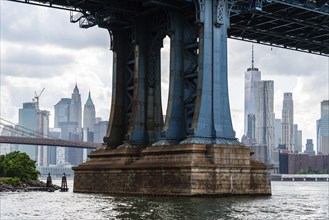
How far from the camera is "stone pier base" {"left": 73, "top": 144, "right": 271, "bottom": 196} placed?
231 feet

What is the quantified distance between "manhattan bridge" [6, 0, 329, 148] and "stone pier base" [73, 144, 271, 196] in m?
2.07

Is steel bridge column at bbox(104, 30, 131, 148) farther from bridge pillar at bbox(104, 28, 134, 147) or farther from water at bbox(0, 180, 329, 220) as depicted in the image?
water at bbox(0, 180, 329, 220)

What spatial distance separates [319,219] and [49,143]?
498 ft

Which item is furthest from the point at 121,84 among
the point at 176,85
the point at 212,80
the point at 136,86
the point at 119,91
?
the point at 212,80

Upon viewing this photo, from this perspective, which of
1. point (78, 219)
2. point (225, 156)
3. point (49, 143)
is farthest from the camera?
point (49, 143)

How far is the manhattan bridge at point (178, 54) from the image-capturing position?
76.2m

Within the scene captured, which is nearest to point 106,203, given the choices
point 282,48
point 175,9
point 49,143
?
point 175,9

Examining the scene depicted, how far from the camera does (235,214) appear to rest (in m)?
50.7

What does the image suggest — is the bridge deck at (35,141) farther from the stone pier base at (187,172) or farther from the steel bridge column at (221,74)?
the steel bridge column at (221,74)

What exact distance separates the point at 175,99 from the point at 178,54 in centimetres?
509

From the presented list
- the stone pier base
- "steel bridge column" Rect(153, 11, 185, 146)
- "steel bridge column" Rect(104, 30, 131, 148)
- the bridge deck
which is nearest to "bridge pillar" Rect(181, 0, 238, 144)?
the stone pier base

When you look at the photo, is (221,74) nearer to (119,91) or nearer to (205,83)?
(205,83)

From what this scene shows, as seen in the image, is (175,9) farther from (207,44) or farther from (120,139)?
(120,139)

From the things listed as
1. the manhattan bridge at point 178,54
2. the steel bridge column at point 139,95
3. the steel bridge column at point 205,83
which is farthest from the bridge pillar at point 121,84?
the steel bridge column at point 205,83
